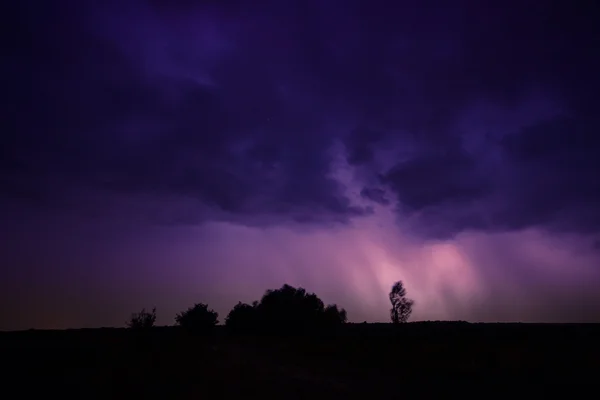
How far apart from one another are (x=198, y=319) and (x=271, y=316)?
420 inches

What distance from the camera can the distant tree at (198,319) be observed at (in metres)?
54.9

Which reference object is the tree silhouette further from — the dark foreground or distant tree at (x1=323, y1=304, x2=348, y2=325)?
the dark foreground

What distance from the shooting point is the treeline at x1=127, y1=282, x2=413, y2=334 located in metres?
54.2

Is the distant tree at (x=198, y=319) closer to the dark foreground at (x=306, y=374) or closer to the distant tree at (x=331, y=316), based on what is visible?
the distant tree at (x=331, y=316)

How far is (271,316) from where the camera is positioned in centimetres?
5525

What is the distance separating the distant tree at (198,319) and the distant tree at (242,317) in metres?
3.90

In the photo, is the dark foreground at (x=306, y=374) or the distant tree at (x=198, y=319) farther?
the distant tree at (x=198, y=319)

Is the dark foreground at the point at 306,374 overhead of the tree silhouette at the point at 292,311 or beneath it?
beneath

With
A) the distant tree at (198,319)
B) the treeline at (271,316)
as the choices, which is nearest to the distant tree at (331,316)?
the treeline at (271,316)

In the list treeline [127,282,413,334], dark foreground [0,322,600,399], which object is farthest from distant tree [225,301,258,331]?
dark foreground [0,322,600,399]

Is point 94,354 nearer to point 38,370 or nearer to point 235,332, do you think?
point 38,370

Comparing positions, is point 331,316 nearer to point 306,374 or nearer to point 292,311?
point 292,311

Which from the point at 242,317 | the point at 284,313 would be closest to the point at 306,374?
the point at 284,313

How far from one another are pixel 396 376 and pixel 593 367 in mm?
8868
